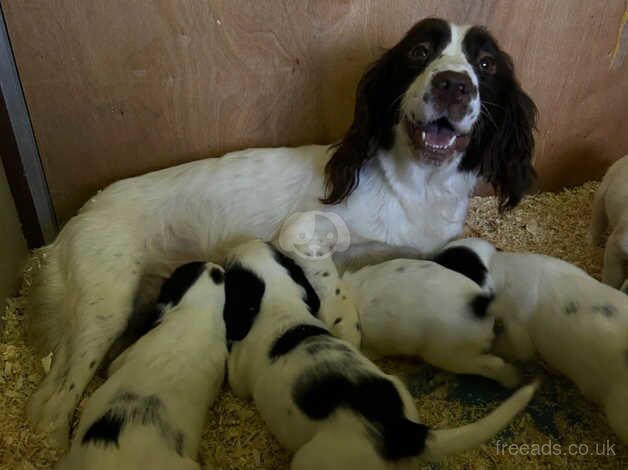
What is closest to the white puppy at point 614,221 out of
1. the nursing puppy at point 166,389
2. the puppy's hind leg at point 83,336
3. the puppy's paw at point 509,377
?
the puppy's paw at point 509,377

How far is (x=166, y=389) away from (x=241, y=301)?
361 millimetres

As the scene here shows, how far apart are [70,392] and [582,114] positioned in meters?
2.28

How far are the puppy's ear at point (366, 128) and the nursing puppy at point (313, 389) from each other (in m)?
0.38

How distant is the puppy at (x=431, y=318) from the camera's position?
5.87ft

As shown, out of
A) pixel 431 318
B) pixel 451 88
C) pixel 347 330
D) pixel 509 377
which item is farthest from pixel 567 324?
pixel 451 88

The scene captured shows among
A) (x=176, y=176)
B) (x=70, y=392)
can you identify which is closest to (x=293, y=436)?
(x=70, y=392)

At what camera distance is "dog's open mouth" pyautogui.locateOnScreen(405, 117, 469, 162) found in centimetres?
191

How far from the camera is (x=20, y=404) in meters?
1.92

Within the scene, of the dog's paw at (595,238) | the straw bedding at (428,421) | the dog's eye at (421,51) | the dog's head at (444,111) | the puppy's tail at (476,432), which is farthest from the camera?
the dog's paw at (595,238)

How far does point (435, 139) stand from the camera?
1.92m

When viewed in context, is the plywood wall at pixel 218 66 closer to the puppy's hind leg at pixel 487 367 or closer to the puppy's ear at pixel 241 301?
the puppy's ear at pixel 241 301

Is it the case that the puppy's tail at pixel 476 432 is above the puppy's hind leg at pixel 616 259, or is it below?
above

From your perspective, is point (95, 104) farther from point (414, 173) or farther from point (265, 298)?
point (414, 173)

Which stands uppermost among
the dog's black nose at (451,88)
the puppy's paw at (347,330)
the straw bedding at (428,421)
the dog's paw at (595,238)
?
the dog's black nose at (451,88)
